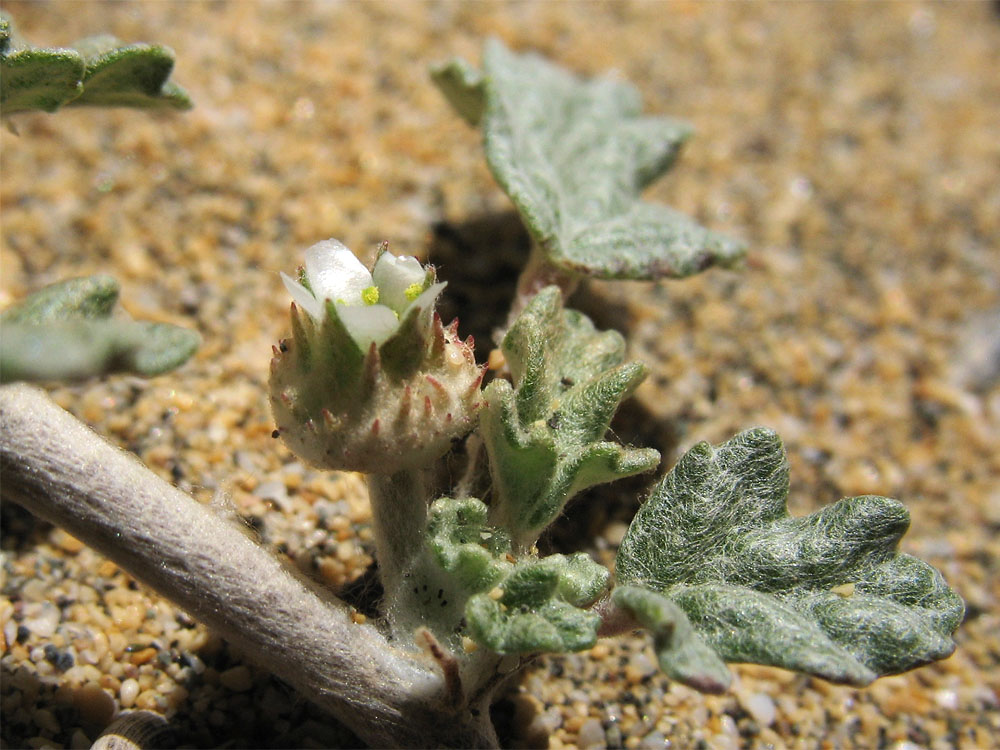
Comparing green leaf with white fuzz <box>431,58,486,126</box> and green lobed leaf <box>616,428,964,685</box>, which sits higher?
green leaf with white fuzz <box>431,58,486,126</box>

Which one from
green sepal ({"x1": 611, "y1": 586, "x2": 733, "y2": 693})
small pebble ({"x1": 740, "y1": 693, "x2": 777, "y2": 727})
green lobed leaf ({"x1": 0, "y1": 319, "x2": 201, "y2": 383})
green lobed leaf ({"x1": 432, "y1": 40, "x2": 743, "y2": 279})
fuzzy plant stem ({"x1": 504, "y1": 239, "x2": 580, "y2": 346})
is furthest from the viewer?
fuzzy plant stem ({"x1": 504, "y1": 239, "x2": 580, "y2": 346})

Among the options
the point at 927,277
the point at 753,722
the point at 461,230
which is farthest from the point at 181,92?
the point at 927,277

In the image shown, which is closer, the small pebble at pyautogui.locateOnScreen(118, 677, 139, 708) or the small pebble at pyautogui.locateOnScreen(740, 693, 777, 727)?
the small pebble at pyautogui.locateOnScreen(118, 677, 139, 708)

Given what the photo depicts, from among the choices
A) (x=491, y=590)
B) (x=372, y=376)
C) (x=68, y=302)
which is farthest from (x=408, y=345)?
(x=68, y=302)

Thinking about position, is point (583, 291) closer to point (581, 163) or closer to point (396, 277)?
point (581, 163)

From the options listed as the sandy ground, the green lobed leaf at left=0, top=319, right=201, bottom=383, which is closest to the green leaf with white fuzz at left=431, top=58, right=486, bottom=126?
the sandy ground

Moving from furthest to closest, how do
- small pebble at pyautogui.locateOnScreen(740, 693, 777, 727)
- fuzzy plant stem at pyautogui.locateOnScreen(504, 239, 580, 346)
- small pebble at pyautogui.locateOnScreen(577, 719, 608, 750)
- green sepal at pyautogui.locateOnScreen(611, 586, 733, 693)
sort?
fuzzy plant stem at pyautogui.locateOnScreen(504, 239, 580, 346), small pebble at pyautogui.locateOnScreen(740, 693, 777, 727), small pebble at pyautogui.locateOnScreen(577, 719, 608, 750), green sepal at pyautogui.locateOnScreen(611, 586, 733, 693)

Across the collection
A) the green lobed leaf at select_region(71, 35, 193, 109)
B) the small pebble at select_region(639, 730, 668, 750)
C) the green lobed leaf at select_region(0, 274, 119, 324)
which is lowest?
the small pebble at select_region(639, 730, 668, 750)

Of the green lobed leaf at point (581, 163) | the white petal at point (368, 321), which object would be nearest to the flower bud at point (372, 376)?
the white petal at point (368, 321)

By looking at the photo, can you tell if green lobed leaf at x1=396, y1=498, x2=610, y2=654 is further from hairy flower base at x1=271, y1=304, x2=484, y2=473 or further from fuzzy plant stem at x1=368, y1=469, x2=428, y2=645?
hairy flower base at x1=271, y1=304, x2=484, y2=473
